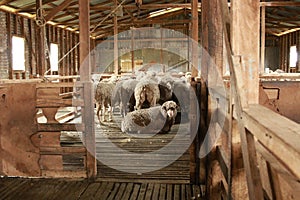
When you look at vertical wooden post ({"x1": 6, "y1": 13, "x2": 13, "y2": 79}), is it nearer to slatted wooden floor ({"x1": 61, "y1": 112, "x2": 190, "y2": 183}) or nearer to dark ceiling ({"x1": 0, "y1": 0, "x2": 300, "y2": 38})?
dark ceiling ({"x1": 0, "y1": 0, "x2": 300, "y2": 38})

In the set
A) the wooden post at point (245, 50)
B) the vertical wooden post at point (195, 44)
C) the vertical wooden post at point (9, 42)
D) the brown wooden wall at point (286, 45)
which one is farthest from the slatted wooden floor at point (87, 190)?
the brown wooden wall at point (286, 45)

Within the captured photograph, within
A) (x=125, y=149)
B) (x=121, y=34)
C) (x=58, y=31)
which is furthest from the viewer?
(x=121, y=34)

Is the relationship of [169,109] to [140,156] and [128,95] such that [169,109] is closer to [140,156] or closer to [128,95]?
[140,156]

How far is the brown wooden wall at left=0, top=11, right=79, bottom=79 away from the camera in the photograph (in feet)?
31.9

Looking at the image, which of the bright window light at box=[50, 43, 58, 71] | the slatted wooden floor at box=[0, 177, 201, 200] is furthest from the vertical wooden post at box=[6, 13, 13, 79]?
the slatted wooden floor at box=[0, 177, 201, 200]

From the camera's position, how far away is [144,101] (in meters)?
7.18

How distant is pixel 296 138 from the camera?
93 cm

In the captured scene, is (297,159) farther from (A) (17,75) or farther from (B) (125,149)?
(A) (17,75)

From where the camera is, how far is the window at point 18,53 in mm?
10298

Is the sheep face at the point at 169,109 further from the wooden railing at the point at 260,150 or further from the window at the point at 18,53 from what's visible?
the window at the point at 18,53

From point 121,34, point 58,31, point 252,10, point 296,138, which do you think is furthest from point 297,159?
point 121,34

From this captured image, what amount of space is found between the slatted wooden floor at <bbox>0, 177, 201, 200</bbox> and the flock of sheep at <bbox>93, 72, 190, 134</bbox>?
267cm

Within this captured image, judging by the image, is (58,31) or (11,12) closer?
(11,12)

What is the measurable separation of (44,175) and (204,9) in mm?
2558
